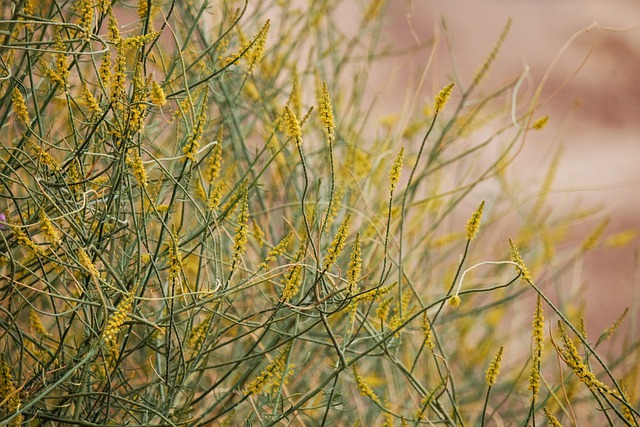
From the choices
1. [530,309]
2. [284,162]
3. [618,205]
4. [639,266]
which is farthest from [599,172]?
[284,162]

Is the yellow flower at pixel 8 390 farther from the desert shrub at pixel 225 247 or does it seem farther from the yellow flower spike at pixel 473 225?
the yellow flower spike at pixel 473 225

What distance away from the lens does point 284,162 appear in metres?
0.71

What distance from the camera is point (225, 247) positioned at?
0.64m

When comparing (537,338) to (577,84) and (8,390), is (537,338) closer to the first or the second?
(8,390)

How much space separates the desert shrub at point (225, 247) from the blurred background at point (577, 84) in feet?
1.28

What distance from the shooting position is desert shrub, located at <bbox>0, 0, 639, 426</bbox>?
380 mm

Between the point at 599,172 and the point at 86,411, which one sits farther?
the point at 599,172

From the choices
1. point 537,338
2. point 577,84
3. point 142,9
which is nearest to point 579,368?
point 537,338

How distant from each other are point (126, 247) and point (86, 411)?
3.9 inches

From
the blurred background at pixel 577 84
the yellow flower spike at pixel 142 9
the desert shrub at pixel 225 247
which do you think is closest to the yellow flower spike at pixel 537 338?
the desert shrub at pixel 225 247

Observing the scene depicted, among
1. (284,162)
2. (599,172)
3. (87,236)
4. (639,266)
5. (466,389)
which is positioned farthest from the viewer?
(599,172)

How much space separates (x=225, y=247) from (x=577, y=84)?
43.6 inches

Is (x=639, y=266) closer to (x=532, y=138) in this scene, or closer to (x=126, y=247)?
(x=532, y=138)

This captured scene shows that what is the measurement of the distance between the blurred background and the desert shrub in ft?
1.28
